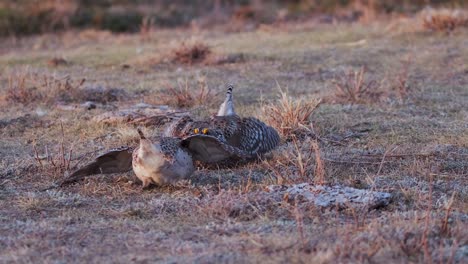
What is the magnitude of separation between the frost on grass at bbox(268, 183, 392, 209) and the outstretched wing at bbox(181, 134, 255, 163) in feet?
1.77

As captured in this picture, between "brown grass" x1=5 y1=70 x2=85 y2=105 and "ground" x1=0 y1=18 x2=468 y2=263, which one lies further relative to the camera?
"brown grass" x1=5 y1=70 x2=85 y2=105

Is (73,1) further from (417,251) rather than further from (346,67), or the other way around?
(417,251)

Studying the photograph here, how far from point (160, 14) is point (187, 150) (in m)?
13.5

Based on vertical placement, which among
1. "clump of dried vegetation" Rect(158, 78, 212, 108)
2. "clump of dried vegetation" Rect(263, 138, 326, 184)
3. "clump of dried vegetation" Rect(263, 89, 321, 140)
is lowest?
"clump of dried vegetation" Rect(158, 78, 212, 108)

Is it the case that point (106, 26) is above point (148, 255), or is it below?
below

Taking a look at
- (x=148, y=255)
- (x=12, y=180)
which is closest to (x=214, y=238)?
(x=148, y=255)

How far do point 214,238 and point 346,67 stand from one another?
21.5 feet

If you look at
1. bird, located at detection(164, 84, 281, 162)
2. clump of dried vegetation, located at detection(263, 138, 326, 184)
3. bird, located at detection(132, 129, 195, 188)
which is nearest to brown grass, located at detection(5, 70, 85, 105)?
bird, located at detection(164, 84, 281, 162)

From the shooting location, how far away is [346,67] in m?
9.93

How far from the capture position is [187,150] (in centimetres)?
473

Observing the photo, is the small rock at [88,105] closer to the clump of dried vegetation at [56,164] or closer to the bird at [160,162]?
the clump of dried vegetation at [56,164]

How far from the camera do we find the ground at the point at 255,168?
3539 mm

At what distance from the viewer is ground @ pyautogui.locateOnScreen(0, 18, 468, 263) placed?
3539mm

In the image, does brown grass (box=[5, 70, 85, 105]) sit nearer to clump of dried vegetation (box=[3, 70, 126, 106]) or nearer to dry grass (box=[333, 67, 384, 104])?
clump of dried vegetation (box=[3, 70, 126, 106])
